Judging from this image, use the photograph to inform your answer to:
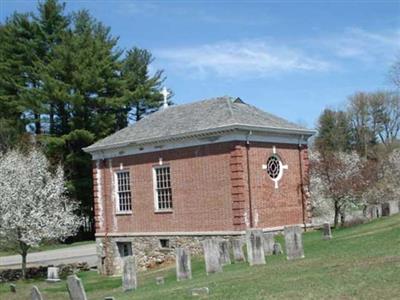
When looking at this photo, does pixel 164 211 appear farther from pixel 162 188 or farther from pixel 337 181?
pixel 337 181

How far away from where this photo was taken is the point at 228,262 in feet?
67.4

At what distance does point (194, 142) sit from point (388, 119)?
6279 centimetres

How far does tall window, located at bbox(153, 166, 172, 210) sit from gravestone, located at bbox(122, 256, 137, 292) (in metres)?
11.7

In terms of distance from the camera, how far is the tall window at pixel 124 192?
106 ft

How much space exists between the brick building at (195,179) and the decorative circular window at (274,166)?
5cm

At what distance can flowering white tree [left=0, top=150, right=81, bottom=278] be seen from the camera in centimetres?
3144

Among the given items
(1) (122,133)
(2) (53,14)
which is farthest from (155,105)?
(1) (122,133)

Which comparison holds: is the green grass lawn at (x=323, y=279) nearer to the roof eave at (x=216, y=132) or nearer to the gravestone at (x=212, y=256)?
the gravestone at (x=212, y=256)

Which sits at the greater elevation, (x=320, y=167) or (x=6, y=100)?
(x=6, y=100)

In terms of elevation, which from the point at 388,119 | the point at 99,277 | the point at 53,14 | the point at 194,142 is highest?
the point at 53,14

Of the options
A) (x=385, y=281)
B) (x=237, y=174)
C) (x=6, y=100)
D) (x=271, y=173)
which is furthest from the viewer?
(x=6, y=100)

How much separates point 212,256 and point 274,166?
1209cm

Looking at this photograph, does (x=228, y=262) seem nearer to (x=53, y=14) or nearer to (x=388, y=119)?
(x=53, y=14)

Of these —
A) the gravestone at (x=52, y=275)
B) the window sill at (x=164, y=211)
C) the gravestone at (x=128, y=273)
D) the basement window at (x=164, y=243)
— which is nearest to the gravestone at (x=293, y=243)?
the gravestone at (x=128, y=273)
